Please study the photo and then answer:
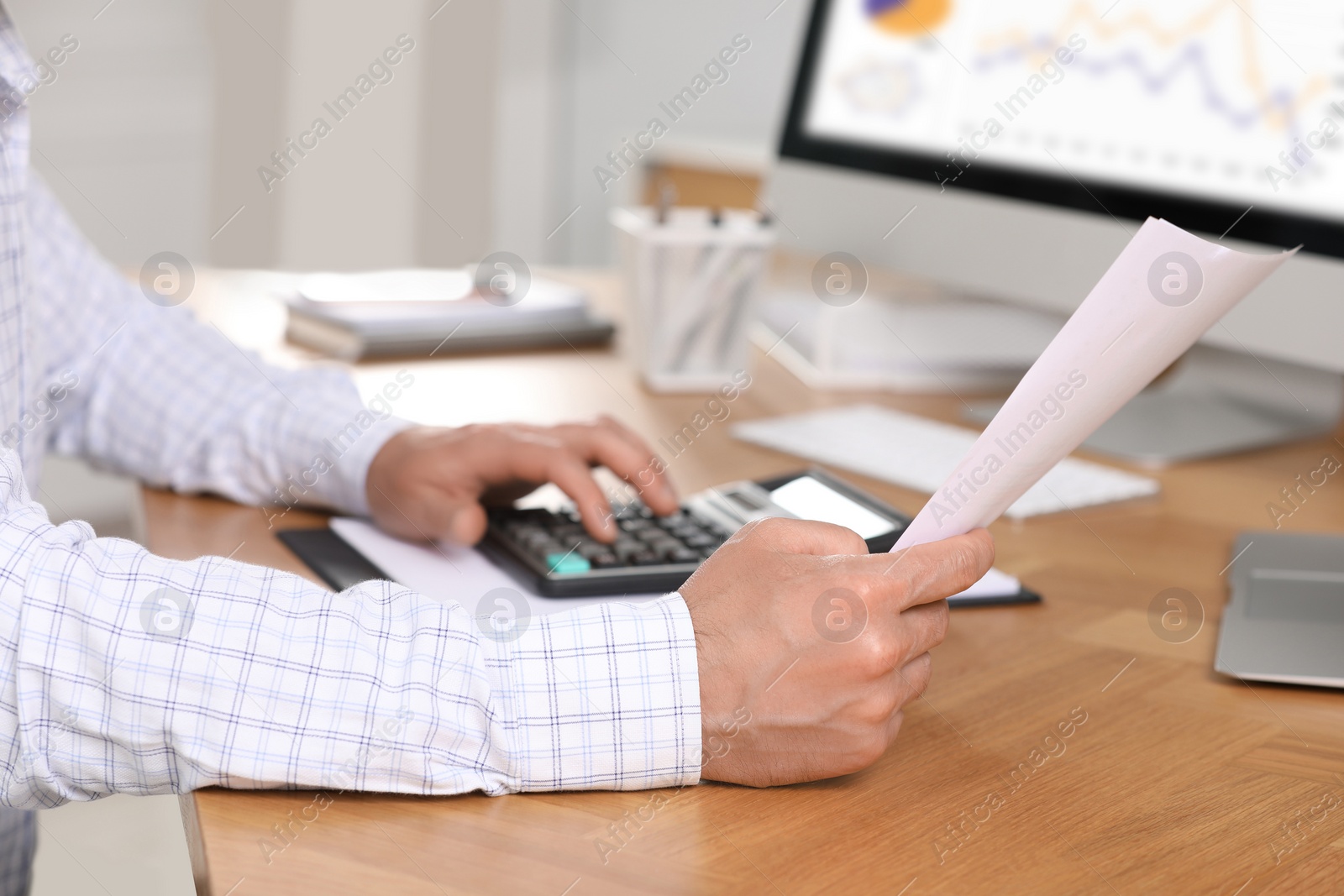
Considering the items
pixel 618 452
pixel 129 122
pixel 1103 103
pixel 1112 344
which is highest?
pixel 1103 103

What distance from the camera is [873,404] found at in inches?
44.3

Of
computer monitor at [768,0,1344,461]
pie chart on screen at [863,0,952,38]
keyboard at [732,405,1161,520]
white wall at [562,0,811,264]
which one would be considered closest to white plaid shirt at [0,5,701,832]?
keyboard at [732,405,1161,520]

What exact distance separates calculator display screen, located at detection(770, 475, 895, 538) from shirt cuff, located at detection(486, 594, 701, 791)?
0.61ft

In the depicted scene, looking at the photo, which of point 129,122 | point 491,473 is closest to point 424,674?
point 491,473

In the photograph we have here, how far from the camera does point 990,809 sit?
50cm

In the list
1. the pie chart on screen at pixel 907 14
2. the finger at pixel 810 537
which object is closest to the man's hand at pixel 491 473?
the finger at pixel 810 537

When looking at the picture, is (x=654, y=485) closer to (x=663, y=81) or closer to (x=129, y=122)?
(x=129, y=122)

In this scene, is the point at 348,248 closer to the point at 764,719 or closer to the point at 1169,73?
the point at 1169,73

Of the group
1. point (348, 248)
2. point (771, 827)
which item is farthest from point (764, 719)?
point (348, 248)

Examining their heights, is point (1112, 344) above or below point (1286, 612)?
above

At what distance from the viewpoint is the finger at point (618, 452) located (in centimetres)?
76

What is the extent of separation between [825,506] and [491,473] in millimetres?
197

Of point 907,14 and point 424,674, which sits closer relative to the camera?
point 424,674

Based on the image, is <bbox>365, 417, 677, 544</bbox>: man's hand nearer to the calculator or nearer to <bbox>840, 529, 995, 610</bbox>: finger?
the calculator
